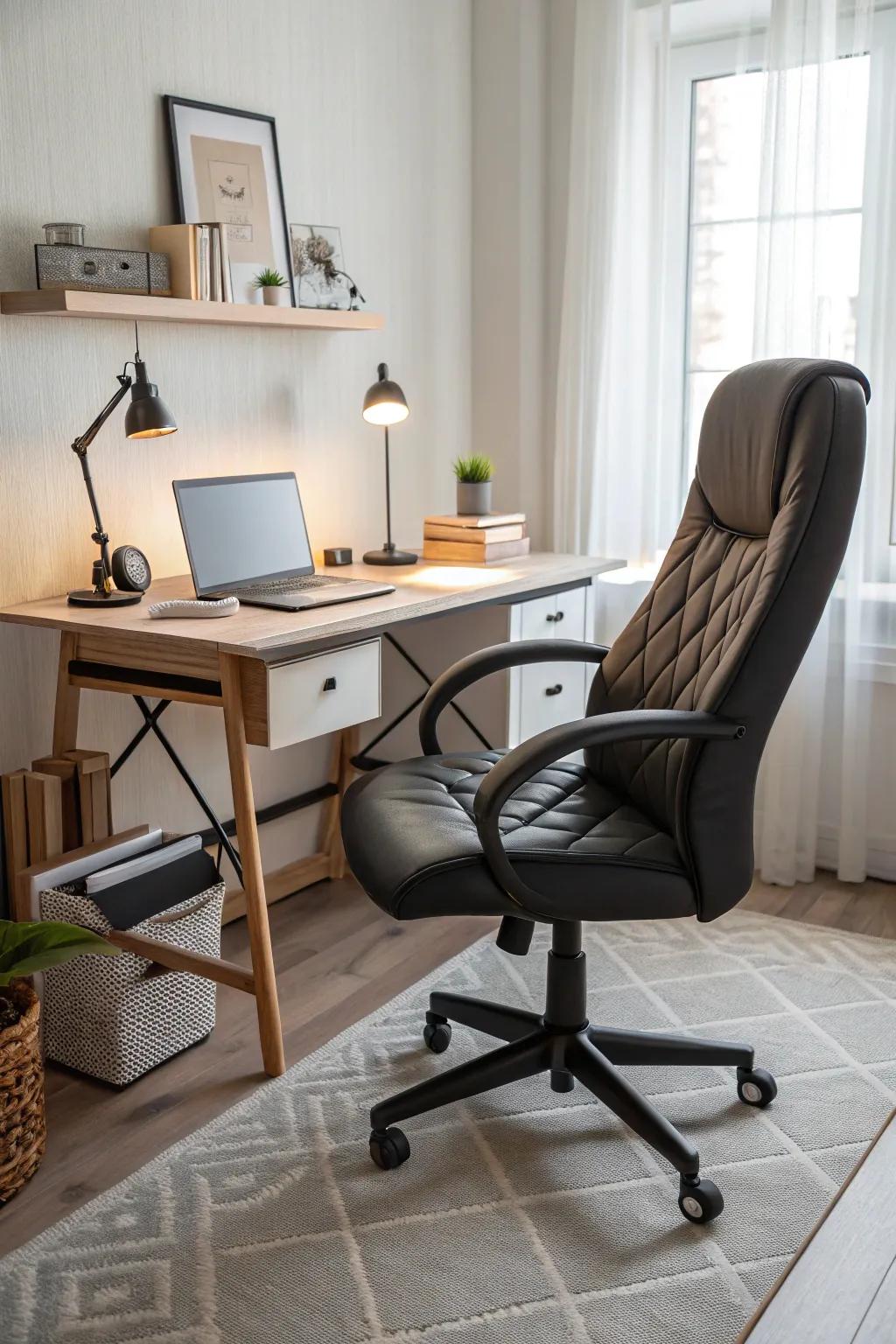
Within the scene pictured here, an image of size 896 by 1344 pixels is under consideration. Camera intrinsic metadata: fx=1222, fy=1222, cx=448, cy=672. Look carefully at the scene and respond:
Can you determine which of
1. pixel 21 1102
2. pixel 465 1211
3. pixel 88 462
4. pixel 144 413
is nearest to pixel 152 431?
pixel 144 413

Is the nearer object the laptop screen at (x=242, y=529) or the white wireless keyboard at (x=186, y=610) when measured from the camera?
the white wireless keyboard at (x=186, y=610)

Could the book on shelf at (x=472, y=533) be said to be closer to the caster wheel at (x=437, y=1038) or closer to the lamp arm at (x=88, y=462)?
the lamp arm at (x=88, y=462)

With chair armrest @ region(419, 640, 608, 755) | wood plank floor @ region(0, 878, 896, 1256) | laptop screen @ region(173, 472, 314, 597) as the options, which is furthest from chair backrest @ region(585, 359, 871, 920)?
laptop screen @ region(173, 472, 314, 597)

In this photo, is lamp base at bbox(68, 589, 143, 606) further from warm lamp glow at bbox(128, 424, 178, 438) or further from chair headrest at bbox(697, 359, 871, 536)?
chair headrest at bbox(697, 359, 871, 536)

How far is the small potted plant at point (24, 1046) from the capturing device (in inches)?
Result: 69.6

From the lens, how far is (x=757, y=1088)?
2.03 meters

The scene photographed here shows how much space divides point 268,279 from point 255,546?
59 centimetres

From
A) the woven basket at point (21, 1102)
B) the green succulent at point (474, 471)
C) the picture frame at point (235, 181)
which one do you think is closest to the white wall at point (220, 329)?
the picture frame at point (235, 181)

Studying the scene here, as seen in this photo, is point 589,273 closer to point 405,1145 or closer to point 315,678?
point 315,678

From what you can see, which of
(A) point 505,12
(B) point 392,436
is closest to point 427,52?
(A) point 505,12

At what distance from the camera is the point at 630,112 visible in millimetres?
3039

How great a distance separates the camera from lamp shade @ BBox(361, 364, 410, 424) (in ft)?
8.98

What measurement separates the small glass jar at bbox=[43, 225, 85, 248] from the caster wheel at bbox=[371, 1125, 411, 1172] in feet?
5.19

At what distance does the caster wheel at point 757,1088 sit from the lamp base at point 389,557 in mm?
1367
